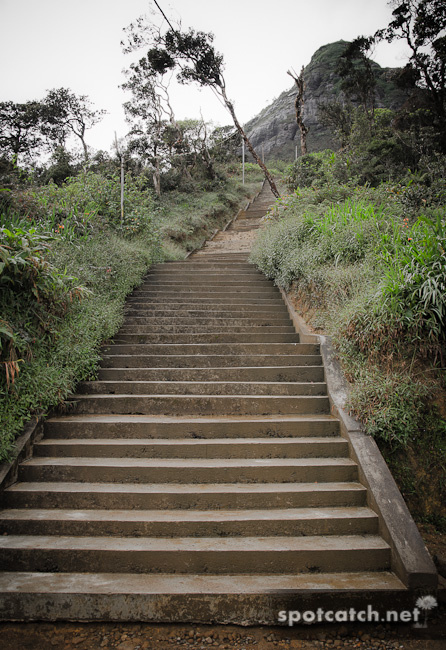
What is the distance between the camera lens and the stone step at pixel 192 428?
384 centimetres

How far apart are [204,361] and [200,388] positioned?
24.9 inches

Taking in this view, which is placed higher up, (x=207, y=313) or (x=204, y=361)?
(x=207, y=313)

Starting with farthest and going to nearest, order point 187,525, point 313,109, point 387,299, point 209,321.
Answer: point 313,109 < point 209,321 < point 387,299 < point 187,525

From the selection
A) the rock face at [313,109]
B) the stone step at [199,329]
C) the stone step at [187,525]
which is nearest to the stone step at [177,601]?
the stone step at [187,525]

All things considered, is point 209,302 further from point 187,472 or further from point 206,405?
point 187,472

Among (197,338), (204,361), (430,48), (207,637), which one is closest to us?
(207,637)

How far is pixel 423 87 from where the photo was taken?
1750cm

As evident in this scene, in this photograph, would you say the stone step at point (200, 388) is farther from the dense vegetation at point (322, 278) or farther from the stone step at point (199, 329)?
the stone step at point (199, 329)

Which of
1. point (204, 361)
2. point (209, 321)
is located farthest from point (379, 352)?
point (209, 321)

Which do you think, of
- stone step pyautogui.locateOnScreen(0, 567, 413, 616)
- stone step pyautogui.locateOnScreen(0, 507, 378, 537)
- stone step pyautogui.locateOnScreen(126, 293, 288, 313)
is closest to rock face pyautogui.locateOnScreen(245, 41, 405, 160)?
stone step pyautogui.locateOnScreen(126, 293, 288, 313)

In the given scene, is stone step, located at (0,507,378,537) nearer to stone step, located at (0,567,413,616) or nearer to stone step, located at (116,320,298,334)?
stone step, located at (0,567,413,616)

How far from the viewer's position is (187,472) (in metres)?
3.39

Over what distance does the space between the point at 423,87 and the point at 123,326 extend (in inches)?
763

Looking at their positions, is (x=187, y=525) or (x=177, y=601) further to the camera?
(x=187, y=525)
